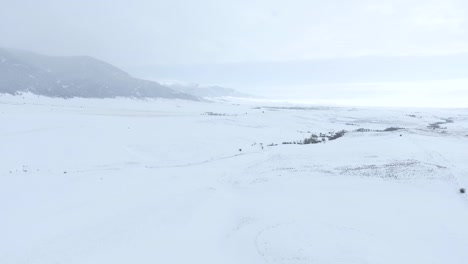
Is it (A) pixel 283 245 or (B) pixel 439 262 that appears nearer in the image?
(B) pixel 439 262

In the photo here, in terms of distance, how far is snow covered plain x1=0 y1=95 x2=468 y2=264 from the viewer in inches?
558

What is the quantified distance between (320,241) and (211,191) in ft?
29.3

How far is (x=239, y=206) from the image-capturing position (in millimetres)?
19641

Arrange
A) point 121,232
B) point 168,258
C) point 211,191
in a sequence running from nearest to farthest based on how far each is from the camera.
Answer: point 168,258, point 121,232, point 211,191

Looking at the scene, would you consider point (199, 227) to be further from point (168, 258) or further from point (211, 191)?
point (211, 191)

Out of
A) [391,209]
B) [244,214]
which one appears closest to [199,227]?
[244,214]

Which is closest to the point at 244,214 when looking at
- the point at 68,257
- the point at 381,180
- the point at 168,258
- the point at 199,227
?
the point at 199,227

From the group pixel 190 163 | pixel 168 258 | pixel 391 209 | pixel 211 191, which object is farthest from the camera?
pixel 190 163

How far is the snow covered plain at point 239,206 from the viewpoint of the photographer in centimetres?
1416

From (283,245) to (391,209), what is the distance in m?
6.09

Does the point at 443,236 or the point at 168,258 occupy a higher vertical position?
the point at 443,236

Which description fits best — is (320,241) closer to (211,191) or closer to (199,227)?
(199,227)

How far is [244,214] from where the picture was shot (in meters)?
18.4

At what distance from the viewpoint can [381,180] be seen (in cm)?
2267
